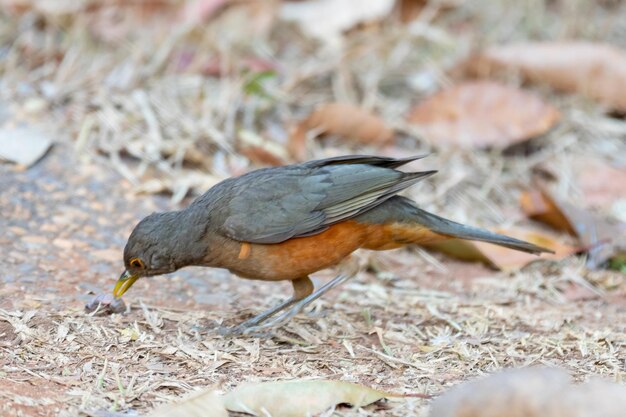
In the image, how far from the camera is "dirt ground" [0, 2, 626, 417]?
174 inches

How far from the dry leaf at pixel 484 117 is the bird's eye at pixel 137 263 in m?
3.35

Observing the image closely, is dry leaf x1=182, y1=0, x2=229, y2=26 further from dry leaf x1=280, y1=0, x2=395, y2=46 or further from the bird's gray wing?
the bird's gray wing

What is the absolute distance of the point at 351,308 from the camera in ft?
18.7

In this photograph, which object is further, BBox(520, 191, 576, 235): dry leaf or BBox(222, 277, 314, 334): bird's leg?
BBox(520, 191, 576, 235): dry leaf

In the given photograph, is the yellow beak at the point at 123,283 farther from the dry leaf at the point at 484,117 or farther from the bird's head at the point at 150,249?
the dry leaf at the point at 484,117

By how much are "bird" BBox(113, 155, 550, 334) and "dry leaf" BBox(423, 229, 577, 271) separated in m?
1.18

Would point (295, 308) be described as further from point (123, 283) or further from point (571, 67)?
point (571, 67)

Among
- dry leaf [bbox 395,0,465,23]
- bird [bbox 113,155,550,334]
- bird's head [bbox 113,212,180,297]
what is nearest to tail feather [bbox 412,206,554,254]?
bird [bbox 113,155,550,334]

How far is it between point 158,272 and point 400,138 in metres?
3.22

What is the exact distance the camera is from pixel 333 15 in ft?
29.4

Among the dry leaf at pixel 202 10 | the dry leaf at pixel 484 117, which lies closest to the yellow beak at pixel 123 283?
the dry leaf at pixel 484 117

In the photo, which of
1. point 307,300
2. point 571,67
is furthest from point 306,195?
point 571,67

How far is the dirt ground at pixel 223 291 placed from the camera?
441 centimetres

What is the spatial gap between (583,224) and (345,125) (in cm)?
201
